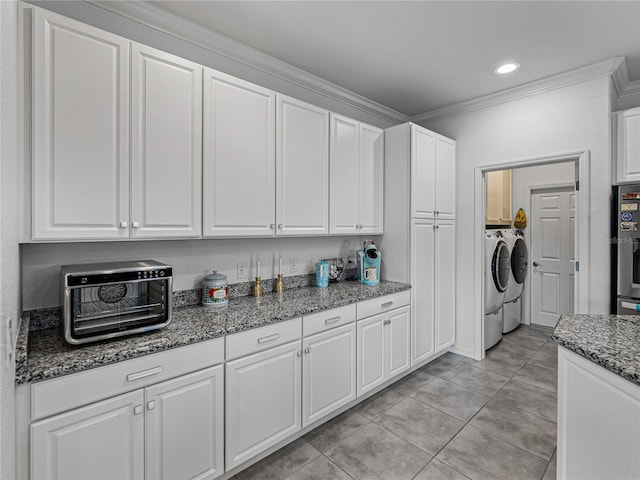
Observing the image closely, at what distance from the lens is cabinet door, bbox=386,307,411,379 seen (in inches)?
110

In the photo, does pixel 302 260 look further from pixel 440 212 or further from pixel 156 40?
pixel 156 40

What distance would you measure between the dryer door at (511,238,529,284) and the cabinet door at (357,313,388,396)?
2.79m

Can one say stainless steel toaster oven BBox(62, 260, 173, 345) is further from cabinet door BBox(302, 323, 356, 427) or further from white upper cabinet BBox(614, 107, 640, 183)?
white upper cabinet BBox(614, 107, 640, 183)

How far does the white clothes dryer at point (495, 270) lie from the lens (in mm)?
3658

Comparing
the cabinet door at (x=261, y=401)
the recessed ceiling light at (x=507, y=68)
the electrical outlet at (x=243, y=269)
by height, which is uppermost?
the recessed ceiling light at (x=507, y=68)

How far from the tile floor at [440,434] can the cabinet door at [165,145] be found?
1555 mm

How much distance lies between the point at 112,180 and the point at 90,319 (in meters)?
0.68

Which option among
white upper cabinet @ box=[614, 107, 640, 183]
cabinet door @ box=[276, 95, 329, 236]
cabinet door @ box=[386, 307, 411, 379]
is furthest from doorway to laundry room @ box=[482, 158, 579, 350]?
cabinet door @ box=[276, 95, 329, 236]

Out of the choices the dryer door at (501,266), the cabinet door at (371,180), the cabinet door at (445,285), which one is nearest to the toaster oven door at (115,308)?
the cabinet door at (371,180)

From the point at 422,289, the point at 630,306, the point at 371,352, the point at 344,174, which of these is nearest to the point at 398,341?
the point at 371,352

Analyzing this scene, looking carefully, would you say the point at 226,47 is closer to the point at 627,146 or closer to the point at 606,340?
the point at 606,340

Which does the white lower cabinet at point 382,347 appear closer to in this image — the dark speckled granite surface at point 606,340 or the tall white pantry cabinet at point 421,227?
the tall white pantry cabinet at point 421,227

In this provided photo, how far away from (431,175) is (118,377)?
296 centimetres

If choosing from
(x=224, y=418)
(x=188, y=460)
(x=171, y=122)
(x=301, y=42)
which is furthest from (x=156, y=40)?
(x=188, y=460)
